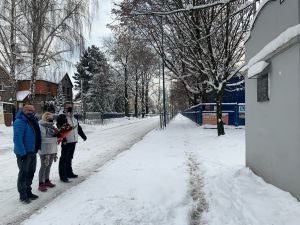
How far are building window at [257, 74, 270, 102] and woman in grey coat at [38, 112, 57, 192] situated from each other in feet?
13.8

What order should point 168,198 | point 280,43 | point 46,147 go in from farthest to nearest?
point 46,147 < point 168,198 < point 280,43

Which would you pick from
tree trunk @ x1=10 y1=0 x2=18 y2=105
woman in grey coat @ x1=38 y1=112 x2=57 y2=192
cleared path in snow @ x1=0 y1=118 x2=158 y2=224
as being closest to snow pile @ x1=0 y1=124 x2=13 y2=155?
tree trunk @ x1=10 y1=0 x2=18 y2=105

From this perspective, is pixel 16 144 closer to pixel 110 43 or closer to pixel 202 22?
pixel 202 22

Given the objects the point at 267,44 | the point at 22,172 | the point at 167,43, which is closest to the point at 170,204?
the point at 22,172

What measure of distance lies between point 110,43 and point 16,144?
50.8 meters

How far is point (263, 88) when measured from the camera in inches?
308

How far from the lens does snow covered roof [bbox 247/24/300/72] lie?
5.74 meters

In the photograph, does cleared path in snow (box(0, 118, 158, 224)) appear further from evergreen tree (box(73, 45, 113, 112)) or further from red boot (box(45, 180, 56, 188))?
evergreen tree (box(73, 45, 113, 112))

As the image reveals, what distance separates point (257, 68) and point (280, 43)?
1.43m

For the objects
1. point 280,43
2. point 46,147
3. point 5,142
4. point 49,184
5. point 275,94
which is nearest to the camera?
point 280,43

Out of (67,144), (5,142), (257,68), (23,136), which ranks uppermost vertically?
(257,68)

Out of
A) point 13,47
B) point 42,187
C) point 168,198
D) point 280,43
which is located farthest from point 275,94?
point 13,47

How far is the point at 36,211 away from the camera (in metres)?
6.55

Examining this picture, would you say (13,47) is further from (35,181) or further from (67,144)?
(35,181)
